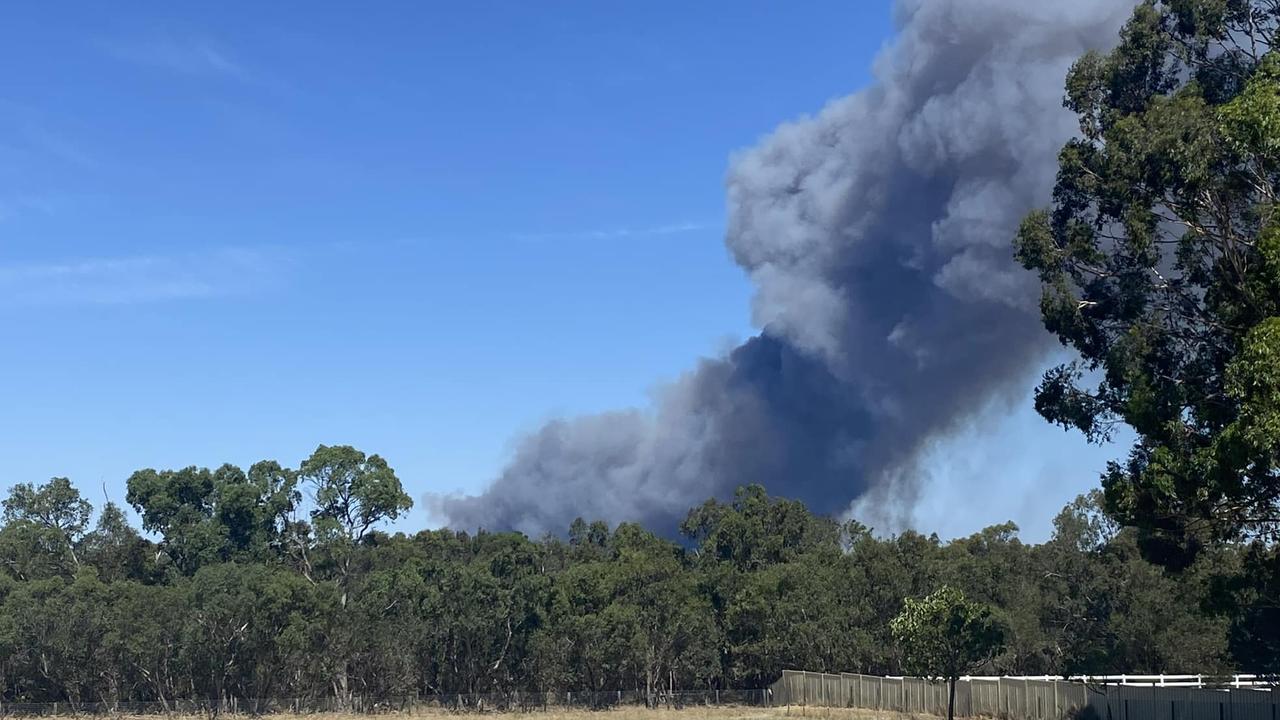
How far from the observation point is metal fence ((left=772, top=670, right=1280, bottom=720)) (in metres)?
49.7

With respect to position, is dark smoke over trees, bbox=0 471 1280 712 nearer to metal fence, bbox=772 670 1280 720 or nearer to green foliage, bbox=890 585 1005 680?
metal fence, bbox=772 670 1280 720

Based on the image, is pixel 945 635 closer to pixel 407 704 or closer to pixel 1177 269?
pixel 1177 269

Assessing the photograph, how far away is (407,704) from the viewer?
106875mm

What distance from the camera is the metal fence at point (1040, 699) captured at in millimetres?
49688

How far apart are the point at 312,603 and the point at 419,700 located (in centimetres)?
1239

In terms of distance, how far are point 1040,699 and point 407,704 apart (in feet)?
191

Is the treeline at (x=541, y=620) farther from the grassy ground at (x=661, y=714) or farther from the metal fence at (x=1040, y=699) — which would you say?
the metal fence at (x=1040, y=699)

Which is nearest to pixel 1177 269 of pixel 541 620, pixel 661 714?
pixel 661 714

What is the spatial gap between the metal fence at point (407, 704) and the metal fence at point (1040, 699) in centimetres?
1554

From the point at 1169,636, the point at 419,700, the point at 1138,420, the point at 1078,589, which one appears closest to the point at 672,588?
the point at 419,700

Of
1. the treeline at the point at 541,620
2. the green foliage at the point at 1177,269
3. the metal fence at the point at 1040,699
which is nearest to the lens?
the green foliage at the point at 1177,269

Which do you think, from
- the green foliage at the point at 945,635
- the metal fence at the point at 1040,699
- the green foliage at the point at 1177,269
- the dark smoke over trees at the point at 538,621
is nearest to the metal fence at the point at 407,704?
the dark smoke over trees at the point at 538,621

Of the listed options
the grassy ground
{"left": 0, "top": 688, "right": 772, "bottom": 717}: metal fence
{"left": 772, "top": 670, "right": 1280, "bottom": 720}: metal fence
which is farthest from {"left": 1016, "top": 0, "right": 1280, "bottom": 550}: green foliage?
{"left": 0, "top": 688, "right": 772, "bottom": 717}: metal fence

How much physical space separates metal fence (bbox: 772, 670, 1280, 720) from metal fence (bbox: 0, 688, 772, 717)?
1554cm
